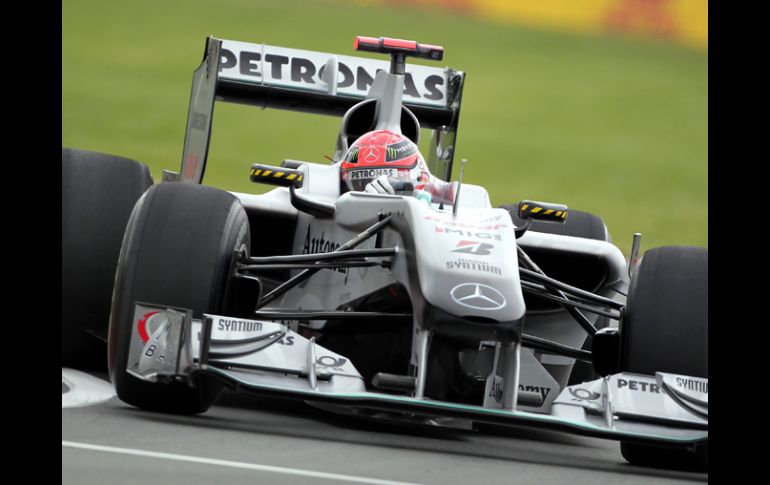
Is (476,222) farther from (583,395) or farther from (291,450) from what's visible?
(291,450)

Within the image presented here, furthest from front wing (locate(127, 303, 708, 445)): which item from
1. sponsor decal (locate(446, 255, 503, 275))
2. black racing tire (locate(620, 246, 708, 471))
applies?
sponsor decal (locate(446, 255, 503, 275))

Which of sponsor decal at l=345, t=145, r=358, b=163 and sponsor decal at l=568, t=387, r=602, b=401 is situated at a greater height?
sponsor decal at l=345, t=145, r=358, b=163

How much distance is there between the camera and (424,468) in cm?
544

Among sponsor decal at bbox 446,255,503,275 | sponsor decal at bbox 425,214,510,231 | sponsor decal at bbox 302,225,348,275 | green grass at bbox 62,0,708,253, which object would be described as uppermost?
green grass at bbox 62,0,708,253

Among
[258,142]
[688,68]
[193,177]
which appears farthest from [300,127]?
[193,177]

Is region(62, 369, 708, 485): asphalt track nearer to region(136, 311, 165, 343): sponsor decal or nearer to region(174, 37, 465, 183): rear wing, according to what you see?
region(136, 311, 165, 343): sponsor decal

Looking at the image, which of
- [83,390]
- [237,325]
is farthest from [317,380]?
[83,390]

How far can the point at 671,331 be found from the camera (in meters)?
6.44

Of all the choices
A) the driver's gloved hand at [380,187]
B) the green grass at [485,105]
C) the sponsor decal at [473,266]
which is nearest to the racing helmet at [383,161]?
the driver's gloved hand at [380,187]

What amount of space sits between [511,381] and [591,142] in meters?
23.5

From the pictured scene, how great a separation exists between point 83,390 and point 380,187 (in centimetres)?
196

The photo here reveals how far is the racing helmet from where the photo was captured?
7.96 meters

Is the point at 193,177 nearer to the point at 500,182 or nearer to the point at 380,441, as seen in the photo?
the point at 380,441

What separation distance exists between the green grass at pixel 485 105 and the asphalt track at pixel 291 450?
1557cm
